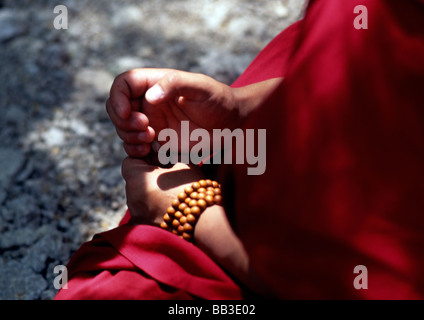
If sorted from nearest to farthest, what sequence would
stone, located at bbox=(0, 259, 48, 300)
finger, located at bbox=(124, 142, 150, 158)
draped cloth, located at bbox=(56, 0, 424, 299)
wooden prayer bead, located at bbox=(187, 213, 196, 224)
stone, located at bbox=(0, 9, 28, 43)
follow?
draped cloth, located at bbox=(56, 0, 424, 299) → wooden prayer bead, located at bbox=(187, 213, 196, 224) → finger, located at bbox=(124, 142, 150, 158) → stone, located at bbox=(0, 259, 48, 300) → stone, located at bbox=(0, 9, 28, 43)

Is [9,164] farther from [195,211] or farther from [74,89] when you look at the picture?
[195,211]

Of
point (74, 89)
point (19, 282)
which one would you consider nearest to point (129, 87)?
point (19, 282)

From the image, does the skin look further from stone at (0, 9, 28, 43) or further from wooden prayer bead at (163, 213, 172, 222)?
stone at (0, 9, 28, 43)

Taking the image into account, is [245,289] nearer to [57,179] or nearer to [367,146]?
[367,146]

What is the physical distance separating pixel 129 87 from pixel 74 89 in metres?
0.83

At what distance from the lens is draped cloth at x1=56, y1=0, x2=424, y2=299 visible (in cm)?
68

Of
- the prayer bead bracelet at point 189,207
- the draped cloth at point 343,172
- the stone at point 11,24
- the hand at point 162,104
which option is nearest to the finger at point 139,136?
the hand at point 162,104

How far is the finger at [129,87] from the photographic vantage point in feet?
2.98

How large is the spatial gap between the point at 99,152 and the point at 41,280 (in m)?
0.49

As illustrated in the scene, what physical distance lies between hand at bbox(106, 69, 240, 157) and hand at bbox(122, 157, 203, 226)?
54 mm

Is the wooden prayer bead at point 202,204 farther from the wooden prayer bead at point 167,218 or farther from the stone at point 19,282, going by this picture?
the stone at point 19,282

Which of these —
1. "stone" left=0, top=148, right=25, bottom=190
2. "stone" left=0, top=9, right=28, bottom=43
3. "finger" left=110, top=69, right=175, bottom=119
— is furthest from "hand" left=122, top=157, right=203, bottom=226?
"stone" left=0, top=9, right=28, bottom=43

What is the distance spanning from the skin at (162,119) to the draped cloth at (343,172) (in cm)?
14
